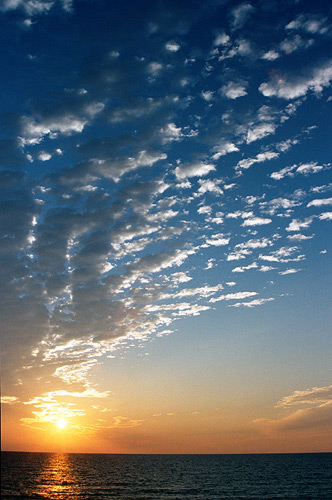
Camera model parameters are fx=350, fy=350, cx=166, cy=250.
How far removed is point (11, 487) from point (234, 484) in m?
45.5

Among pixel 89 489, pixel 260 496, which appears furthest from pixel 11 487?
pixel 260 496

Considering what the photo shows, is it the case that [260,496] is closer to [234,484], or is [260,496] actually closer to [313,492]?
[313,492]

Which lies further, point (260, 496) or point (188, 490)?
point (188, 490)

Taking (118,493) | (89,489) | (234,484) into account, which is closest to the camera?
(118,493)

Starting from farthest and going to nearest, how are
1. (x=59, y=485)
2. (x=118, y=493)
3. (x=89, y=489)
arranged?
(x=59, y=485) → (x=89, y=489) → (x=118, y=493)

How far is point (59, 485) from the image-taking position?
70.6m

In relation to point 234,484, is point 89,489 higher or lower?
higher

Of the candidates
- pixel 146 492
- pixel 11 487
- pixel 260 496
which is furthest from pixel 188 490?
pixel 11 487

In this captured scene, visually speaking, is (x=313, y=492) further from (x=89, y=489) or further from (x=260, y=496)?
(x=89, y=489)

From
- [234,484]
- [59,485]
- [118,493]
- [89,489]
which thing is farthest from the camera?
[234,484]

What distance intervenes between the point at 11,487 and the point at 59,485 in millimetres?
9659

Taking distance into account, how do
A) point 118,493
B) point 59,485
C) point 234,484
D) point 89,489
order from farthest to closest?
point 234,484 → point 59,485 → point 89,489 → point 118,493

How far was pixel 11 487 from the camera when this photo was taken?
65.2 metres

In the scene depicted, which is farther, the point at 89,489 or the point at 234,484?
the point at 234,484
